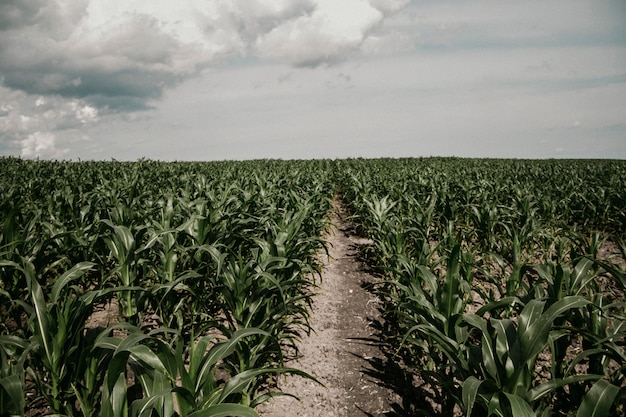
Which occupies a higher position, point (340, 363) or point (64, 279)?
point (64, 279)

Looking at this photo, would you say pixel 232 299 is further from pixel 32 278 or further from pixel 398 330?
pixel 398 330

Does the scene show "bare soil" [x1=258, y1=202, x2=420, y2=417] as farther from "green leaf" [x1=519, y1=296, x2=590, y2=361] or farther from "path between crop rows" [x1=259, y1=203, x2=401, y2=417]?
"green leaf" [x1=519, y1=296, x2=590, y2=361]

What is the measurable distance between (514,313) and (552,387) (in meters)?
3.40

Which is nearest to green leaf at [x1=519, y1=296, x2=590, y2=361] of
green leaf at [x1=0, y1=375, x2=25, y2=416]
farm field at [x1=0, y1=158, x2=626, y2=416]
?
farm field at [x1=0, y1=158, x2=626, y2=416]

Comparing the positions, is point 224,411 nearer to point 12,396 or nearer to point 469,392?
point 12,396

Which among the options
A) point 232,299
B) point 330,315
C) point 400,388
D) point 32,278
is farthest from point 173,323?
point 400,388

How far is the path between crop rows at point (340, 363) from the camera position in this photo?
318 centimetres

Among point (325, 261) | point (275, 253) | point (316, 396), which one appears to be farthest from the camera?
point (325, 261)

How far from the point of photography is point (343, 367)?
381 cm

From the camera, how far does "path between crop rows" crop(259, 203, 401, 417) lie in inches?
125

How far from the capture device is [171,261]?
3.91m

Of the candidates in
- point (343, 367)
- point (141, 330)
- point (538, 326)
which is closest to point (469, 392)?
point (538, 326)

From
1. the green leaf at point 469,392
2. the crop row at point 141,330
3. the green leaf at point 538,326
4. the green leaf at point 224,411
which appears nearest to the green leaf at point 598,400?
the green leaf at point 538,326

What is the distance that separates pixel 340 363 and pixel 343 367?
8 cm
